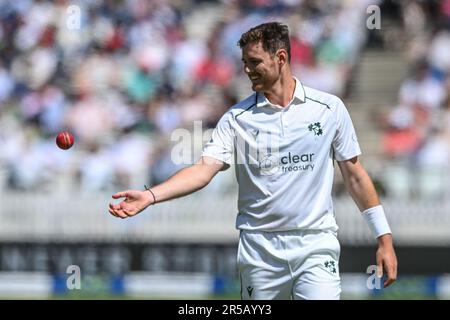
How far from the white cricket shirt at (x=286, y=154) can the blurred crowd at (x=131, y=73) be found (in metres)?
6.82

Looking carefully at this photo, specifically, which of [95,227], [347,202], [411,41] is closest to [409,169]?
[347,202]

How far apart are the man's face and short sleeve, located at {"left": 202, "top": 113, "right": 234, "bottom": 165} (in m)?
0.27

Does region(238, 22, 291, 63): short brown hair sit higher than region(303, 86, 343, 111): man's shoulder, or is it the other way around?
region(238, 22, 291, 63): short brown hair

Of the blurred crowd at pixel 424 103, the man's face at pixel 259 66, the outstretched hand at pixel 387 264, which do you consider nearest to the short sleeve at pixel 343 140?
the man's face at pixel 259 66

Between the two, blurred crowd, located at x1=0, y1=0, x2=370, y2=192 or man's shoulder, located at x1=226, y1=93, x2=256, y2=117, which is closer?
man's shoulder, located at x1=226, y1=93, x2=256, y2=117

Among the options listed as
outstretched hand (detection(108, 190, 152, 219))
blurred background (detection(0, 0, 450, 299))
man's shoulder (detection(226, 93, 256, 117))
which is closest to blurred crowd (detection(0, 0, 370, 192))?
blurred background (detection(0, 0, 450, 299))

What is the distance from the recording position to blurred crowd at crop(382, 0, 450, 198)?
12.6 meters

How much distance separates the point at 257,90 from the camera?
5707 millimetres

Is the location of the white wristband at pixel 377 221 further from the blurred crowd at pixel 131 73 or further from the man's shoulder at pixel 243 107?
the blurred crowd at pixel 131 73

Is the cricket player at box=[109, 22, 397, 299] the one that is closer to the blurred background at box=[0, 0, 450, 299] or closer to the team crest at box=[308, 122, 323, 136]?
the team crest at box=[308, 122, 323, 136]

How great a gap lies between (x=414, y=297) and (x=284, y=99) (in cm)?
664

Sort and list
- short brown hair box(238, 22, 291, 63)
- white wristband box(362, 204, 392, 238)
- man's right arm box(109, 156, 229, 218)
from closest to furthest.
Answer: man's right arm box(109, 156, 229, 218), short brown hair box(238, 22, 291, 63), white wristband box(362, 204, 392, 238)

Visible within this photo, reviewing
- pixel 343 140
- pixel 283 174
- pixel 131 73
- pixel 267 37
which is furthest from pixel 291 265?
pixel 131 73

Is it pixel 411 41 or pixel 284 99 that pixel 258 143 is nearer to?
Result: pixel 284 99
